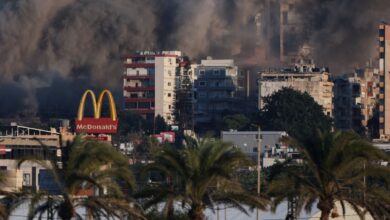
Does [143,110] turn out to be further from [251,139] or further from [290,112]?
[251,139]

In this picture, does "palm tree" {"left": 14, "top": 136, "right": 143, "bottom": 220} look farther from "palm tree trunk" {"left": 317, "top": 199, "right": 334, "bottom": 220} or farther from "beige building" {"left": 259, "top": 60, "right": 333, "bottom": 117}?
"beige building" {"left": 259, "top": 60, "right": 333, "bottom": 117}

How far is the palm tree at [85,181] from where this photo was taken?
178ft

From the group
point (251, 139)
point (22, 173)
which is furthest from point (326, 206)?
point (251, 139)

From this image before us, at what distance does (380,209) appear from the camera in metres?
60.7

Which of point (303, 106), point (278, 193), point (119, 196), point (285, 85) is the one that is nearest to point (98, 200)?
point (119, 196)

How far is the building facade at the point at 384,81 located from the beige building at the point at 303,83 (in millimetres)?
9136

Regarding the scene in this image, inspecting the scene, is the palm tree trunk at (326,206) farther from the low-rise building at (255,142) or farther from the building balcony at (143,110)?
the building balcony at (143,110)

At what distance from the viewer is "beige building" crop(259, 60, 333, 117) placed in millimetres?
193375

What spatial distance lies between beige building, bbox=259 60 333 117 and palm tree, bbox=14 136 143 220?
449 feet

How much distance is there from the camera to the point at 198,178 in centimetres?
5675

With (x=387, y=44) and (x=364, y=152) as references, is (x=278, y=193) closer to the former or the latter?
(x=364, y=152)

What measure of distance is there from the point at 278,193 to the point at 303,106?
382ft

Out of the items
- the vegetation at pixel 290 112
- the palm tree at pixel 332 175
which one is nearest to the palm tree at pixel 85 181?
the palm tree at pixel 332 175

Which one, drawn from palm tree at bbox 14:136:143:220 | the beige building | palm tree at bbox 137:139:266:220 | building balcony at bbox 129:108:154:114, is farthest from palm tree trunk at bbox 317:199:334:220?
building balcony at bbox 129:108:154:114
